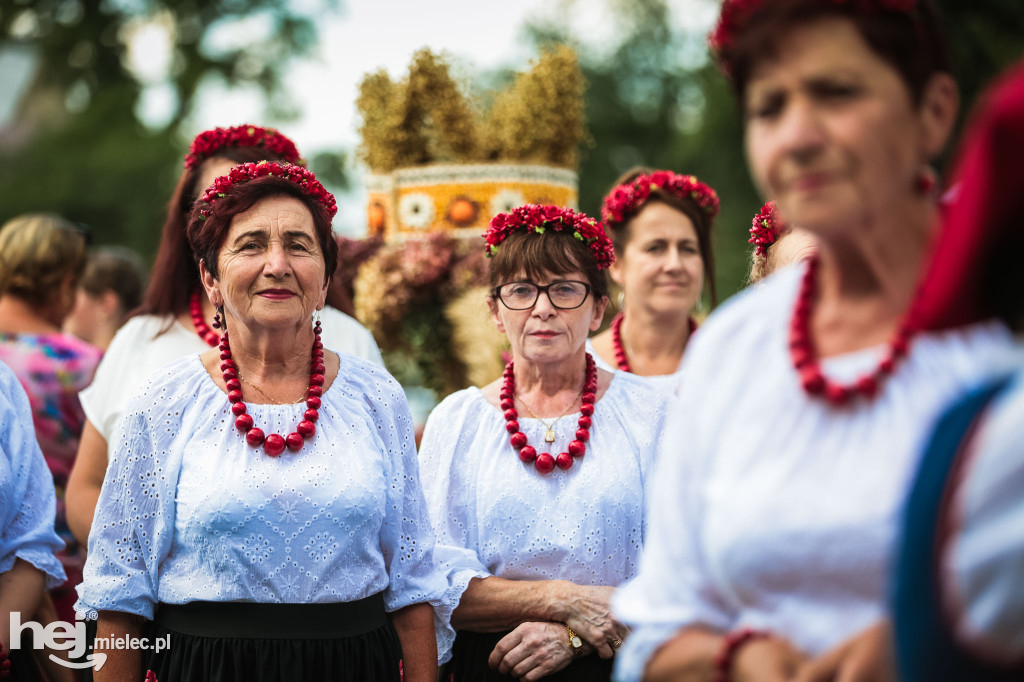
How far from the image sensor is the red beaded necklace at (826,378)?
68.9 inches

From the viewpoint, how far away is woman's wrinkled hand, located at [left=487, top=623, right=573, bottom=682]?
3424 millimetres

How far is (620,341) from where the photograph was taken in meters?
4.87

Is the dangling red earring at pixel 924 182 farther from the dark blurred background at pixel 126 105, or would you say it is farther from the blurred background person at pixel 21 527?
the dark blurred background at pixel 126 105

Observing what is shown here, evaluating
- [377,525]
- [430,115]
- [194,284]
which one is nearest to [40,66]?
[430,115]

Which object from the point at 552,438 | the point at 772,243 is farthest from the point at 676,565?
the point at 772,243

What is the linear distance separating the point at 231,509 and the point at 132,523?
0.33 m

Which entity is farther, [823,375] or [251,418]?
[251,418]

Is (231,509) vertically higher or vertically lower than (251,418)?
lower

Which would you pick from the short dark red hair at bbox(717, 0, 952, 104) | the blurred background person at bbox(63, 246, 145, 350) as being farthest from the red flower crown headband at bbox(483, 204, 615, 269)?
the blurred background person at bbox(63, 246, 145, 350)

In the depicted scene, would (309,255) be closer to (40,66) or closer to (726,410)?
(726,410)

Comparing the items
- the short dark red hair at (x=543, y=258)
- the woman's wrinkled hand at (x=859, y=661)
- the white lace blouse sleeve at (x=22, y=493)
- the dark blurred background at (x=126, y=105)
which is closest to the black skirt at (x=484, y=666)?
the short dark red hair at (x=543, y=258)

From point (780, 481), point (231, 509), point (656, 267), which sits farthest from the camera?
point (656, 267)

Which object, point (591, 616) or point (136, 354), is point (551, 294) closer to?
point (591, 616)

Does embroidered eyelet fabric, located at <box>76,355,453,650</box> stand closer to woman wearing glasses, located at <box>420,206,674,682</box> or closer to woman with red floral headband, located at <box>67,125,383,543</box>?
woman wearing glasses, located at <box>420,206,674,682</box>
